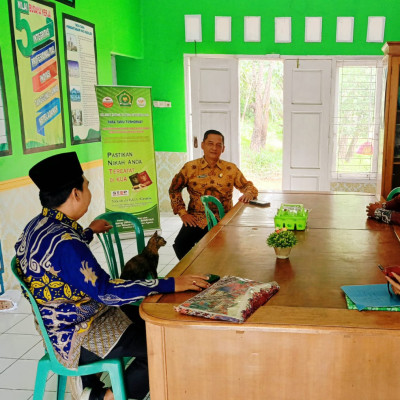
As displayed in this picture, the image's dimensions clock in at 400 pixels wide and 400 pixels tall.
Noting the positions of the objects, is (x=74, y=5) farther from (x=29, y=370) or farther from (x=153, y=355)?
(x=153, y=355)

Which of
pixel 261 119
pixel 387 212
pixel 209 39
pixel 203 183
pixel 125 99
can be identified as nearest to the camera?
pixel 387 212

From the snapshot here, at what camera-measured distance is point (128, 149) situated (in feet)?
17.3

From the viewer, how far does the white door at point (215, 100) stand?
20.7 feet

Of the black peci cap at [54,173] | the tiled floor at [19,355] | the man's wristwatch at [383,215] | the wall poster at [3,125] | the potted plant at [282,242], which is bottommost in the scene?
the tiled floor at [19,355]

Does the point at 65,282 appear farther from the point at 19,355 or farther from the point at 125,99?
the point at 125,99

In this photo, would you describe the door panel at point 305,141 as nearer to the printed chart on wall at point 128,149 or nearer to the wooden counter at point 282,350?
the printed chart on wall at point 128,149

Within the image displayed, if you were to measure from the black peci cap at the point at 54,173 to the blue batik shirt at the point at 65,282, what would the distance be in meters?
0.11

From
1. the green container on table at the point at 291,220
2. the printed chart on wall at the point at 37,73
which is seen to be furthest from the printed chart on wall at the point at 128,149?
the green container on table at the point at 291,220

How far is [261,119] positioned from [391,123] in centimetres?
680

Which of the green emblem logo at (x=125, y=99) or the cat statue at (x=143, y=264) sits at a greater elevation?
the green emblem logo at (x=125, y=99)

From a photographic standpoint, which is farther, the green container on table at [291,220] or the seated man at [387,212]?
the seated man at [387,212]

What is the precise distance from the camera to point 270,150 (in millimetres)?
11203

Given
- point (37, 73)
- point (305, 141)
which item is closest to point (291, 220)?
point (37, 73)

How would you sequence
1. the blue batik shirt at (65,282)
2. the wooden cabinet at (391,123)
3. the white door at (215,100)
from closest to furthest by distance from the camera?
1. the blue batik shirt at (65,282)
2. the wooden cabinet at (391,123)
3. the white door at (215,100)
